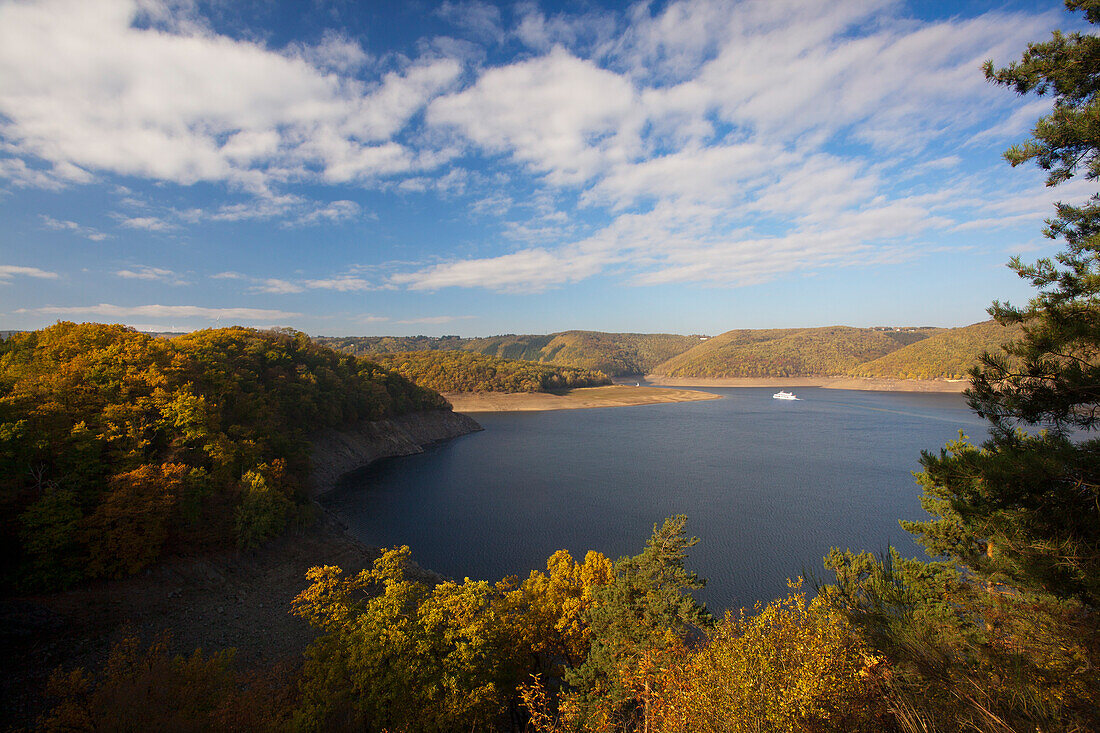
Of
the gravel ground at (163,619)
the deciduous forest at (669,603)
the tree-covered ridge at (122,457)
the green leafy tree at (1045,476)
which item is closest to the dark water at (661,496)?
the deciduous forest at (669,603)

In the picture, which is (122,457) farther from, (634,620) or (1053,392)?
(1053,392)

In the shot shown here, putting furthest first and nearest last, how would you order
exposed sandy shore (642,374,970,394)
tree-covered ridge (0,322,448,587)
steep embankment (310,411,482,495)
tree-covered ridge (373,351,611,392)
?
exposed sandy shore (642,374,970,394) < tree-covered ridge (373,351,611,392) < steep embankment (310,411,482,495) < tree-covered ridge (0,322,448,587)

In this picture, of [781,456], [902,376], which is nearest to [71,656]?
[781,456]

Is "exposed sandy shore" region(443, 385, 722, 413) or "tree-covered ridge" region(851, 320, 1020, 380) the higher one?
"tree-covered ridge" region(851, 320, 1020, 380)

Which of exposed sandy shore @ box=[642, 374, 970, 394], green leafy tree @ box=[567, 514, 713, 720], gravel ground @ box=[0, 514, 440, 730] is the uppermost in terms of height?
green leafy tree @ box=[567, 514, 713, 720]

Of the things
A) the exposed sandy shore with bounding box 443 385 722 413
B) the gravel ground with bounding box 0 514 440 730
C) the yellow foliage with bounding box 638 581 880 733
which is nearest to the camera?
the yellow foliage with bounding box 638 581 880 733

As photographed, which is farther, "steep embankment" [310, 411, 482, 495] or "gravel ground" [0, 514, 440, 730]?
"steep embankment" [310, 411, 482, 495]

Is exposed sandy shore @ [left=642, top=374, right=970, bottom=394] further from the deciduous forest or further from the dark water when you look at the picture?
the deciduous forest

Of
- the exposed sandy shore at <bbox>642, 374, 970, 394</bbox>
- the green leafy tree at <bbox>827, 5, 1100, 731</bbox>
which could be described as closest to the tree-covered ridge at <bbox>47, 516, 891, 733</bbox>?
the green leafy tree at <bbox>827, 5, 1100, 731</bbox>
